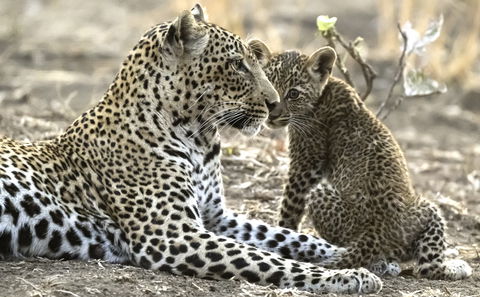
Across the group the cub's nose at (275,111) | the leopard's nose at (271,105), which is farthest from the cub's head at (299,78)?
the leopard's nose at (271,105)

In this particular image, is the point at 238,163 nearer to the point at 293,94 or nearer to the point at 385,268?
the point at 293,94

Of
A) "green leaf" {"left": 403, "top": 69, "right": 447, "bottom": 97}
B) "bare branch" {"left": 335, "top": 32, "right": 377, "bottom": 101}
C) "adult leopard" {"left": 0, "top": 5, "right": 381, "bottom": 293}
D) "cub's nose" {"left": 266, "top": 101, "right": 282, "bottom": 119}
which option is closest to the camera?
"adult leopard" {"left": 0, "top": 5, "right": 381, "bottom": 293}

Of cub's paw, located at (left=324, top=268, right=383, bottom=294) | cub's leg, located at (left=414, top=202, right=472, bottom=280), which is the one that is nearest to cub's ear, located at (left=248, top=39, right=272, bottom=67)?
cub's leg, located at (left=414, top=202, right=472, bottom=280)

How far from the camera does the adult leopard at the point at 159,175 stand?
7523 mm

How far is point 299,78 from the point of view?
941cm

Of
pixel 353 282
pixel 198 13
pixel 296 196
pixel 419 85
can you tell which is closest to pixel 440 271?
pixel 353 282

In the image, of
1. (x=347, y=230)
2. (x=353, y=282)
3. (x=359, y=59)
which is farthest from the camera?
(x=359, y=59)

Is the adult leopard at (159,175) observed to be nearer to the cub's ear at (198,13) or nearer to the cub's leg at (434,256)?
the cub's ear at (198,13)

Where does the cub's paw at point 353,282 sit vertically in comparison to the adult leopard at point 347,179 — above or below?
below

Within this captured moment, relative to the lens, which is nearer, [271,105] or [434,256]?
[434,256]

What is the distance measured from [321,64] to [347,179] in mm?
1316

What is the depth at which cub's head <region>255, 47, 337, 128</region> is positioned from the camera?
30.7 feet

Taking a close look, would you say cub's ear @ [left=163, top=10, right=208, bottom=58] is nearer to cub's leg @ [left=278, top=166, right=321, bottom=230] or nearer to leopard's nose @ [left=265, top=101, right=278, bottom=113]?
leopard's nose @ [left=265, top=101, right=278, bottom=113]

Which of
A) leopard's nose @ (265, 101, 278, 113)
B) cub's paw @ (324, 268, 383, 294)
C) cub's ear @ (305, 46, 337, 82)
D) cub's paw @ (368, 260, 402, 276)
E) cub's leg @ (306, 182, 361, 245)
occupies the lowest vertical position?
cub's paw @ (324, 268, 383, 294)
